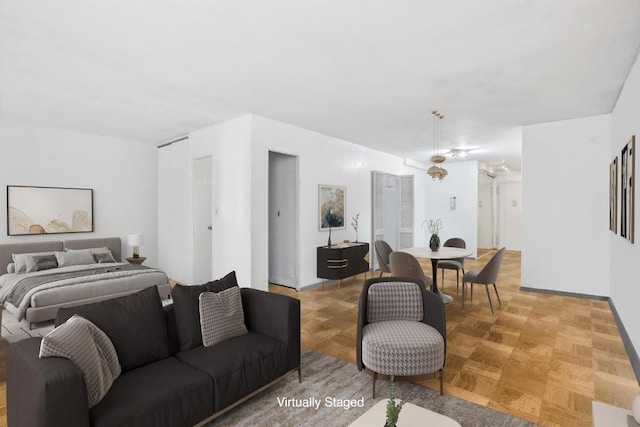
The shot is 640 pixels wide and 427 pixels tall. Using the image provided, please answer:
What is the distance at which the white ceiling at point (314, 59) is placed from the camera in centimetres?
246

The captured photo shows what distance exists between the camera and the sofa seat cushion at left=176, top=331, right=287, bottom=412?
6.93ft

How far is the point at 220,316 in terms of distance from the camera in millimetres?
2545

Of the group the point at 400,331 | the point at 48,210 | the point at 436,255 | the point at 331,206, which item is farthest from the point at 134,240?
the point at 400,331

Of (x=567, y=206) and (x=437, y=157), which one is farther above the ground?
(x=437, y=157)

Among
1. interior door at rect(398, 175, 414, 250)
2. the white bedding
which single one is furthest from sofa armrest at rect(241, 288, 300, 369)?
interior door at rect(398, 175, 414, 250)

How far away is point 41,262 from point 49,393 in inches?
185

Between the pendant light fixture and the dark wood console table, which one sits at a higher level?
the pendant light fixture

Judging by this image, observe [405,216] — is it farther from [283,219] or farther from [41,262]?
[41,262]

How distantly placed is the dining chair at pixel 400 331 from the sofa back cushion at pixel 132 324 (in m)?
1.50

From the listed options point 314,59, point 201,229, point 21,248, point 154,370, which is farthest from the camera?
point 201,229

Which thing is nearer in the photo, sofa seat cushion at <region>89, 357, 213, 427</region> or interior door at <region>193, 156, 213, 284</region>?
sofa seat cushion at <region>89, 357, 213, 427</region>

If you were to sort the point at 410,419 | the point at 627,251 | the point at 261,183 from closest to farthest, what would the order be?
the point at 410,419, the point at 627,251, the point at 261,183

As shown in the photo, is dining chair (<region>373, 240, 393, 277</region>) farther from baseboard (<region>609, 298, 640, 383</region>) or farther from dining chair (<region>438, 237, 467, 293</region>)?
Result: baseboard (<region>609, 298, 640, 383</region>)

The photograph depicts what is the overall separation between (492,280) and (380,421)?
344 cm
